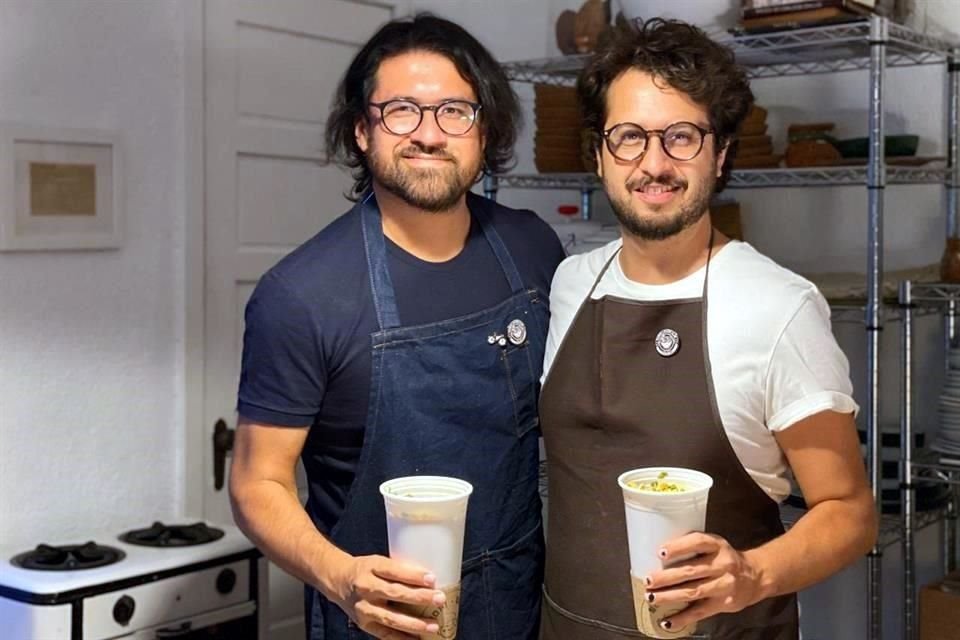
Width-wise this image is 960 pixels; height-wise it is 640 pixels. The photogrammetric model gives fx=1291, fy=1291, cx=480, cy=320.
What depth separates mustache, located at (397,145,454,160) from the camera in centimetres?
197

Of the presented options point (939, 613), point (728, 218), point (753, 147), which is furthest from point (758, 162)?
point (939, 613)

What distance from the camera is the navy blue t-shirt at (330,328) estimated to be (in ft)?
6.30

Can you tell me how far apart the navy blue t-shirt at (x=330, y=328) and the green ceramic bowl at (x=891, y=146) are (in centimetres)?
131

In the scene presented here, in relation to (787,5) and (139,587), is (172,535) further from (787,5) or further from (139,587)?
(787,5)

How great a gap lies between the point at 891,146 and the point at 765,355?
151 cm

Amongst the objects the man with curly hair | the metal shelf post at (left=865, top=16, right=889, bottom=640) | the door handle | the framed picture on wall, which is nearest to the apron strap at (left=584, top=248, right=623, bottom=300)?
the man with curly hair

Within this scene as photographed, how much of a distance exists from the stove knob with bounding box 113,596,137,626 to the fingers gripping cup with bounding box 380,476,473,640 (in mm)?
1450

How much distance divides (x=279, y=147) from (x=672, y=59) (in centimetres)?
195

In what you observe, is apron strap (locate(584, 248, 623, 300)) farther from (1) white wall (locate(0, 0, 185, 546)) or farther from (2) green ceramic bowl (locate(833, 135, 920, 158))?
(1) white wall (locate(0, 0, 185, 546))

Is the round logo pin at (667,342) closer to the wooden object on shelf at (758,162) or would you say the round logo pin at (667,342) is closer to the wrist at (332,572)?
the wrist at (332,572)

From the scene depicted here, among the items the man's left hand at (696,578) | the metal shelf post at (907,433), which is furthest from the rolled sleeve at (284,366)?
the metal shelf post at (907,433)

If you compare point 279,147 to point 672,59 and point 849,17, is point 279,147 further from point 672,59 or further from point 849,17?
point 672,59

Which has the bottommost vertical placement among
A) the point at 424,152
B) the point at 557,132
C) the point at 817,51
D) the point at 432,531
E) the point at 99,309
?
the point at 432,531

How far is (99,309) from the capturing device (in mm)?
3230
